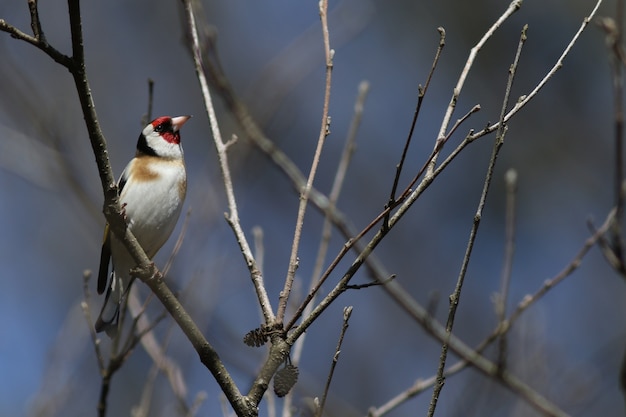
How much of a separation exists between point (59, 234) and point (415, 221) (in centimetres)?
454

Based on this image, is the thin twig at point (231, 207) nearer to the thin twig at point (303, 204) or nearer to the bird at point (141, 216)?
the thin twig at point (303, 204)

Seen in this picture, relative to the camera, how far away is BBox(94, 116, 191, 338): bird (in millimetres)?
4203

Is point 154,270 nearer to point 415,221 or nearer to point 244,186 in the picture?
point 244,186

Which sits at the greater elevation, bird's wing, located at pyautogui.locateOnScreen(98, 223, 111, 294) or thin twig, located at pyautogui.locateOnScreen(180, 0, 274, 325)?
bird's wing, located at pyautogui.locateOnScreen(98, 223, 111, 294)

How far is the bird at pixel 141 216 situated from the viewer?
420cm

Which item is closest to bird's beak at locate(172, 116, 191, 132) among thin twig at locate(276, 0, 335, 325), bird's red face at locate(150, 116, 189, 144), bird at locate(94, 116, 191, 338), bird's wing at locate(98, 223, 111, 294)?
bird's red face at locate(150, 116, 189, 144)

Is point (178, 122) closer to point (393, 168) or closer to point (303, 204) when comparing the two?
point (303, 204)

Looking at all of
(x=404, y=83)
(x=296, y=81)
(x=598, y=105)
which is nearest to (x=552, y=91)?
(x=598, y=105)

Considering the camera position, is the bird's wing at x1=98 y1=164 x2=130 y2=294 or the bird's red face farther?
the bird's red face

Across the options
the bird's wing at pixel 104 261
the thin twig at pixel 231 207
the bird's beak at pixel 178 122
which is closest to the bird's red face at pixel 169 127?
the bird's beak at pixel 178 122

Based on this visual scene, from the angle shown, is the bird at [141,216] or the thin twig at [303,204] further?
the bird at [141,216]

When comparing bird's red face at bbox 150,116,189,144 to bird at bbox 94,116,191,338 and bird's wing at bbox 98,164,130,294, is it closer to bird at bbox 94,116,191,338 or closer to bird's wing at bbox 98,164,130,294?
bird at bbox 94,116,191,338

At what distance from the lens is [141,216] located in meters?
4.20

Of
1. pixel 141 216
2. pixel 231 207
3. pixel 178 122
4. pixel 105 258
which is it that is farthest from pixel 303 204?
pixel 178 122
